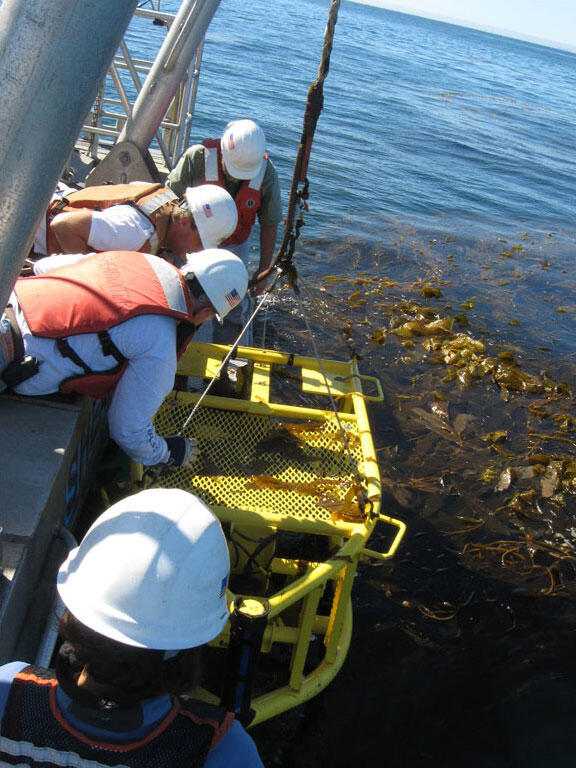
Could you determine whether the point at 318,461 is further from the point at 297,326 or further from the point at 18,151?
the point at 297,326

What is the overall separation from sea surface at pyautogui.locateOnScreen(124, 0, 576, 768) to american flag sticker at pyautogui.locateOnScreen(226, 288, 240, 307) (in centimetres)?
42

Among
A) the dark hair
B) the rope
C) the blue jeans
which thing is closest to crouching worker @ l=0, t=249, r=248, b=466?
the blue jeans

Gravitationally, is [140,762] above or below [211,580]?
below

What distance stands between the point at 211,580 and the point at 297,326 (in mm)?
6771

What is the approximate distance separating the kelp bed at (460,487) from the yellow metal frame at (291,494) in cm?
59

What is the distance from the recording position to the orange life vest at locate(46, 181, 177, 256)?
152 inches

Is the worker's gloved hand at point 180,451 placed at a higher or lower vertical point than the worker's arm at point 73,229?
lower

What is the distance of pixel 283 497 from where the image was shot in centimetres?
340

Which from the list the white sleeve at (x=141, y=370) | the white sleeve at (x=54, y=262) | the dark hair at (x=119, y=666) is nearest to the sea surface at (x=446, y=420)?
the white sleeve at (x=141, y=370)

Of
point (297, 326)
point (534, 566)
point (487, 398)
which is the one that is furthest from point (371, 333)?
point (534, 566)

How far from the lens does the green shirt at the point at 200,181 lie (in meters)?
5.44

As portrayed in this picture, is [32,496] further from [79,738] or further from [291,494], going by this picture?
[79,738]

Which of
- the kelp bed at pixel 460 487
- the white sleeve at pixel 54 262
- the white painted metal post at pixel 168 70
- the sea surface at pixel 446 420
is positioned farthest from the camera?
the white painted metal post at pixel 168 70

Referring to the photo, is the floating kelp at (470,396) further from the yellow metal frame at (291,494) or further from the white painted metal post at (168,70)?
the white painted metal post at (168,70)
